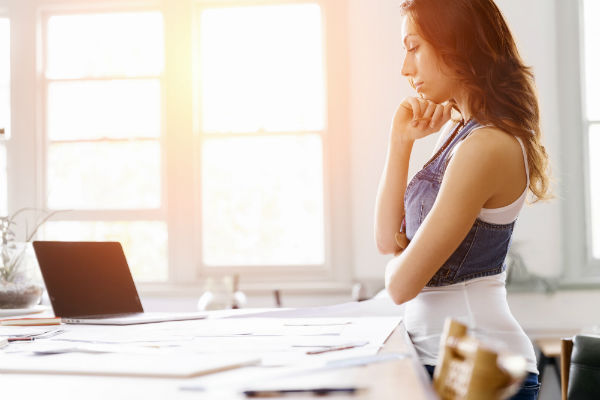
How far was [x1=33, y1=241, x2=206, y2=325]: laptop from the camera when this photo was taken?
1632 mm

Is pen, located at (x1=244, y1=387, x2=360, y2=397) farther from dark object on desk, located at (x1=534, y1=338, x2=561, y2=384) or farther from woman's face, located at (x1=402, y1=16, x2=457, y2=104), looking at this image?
dark object on desk, located at (x1=534, y1=338, x2=561, y2=384)

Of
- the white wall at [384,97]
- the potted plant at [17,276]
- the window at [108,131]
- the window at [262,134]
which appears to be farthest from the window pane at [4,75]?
the potted plant at [17,276]

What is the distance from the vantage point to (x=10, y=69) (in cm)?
424

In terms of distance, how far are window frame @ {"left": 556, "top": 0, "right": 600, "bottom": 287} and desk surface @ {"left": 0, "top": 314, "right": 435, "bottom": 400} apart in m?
3.09

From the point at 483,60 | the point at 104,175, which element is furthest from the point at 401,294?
the point at 104,175

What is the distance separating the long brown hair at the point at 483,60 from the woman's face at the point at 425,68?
0.02m

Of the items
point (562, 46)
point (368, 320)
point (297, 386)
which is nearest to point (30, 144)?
point (562, 46)

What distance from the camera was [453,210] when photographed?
52.9 inches

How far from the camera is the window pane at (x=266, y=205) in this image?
4129 millimetres

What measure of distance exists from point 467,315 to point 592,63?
3.02m

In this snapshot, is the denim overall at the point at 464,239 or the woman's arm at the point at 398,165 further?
the woman's arm at the point at 398,165

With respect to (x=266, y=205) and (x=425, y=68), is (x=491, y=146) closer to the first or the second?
(x=425, y=68)

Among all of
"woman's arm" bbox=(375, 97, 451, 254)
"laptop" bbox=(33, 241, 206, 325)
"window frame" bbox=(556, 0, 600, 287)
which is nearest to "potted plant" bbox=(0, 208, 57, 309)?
"laptop" bbox=(33, 241, 206, 325)

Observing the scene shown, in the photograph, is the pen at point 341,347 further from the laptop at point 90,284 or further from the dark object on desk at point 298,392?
the laptop at point 90,284
